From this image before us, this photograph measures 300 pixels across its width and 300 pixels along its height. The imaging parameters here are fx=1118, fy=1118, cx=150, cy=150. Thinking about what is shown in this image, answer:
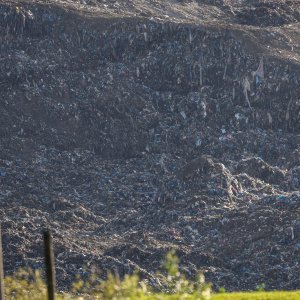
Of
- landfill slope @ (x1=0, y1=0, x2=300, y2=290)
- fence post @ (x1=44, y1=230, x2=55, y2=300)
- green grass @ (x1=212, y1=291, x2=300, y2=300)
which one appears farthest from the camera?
landfill slope @ (x1=0, y1=0, x2=300, y2=290)

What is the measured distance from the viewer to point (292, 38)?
102 ft

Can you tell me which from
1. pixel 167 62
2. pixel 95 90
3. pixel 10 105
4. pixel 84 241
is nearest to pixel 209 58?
pixel 167 62

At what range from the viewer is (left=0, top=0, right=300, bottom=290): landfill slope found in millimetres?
21734

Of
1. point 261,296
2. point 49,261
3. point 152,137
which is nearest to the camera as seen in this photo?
point 49,261

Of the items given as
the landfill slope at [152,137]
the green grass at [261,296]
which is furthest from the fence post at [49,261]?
the landfill slope at [152,137]

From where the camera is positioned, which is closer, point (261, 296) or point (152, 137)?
point (261, 296)

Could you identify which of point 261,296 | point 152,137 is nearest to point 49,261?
point 261,296

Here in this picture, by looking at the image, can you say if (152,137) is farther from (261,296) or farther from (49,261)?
(49,261)

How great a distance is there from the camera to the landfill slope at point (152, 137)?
21734 mm

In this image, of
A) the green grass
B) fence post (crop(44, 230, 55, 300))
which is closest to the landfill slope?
the green grass

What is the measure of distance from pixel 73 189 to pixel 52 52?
605 centimetres

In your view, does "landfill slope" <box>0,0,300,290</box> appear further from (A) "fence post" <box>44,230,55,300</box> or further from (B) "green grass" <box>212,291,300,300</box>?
(A) "fence post" <box>44,230,55,300</box>

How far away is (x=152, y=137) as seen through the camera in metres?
27.3

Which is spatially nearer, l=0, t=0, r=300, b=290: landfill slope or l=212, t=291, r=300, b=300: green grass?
l=212, t=291, r=300, b=300: green grass
